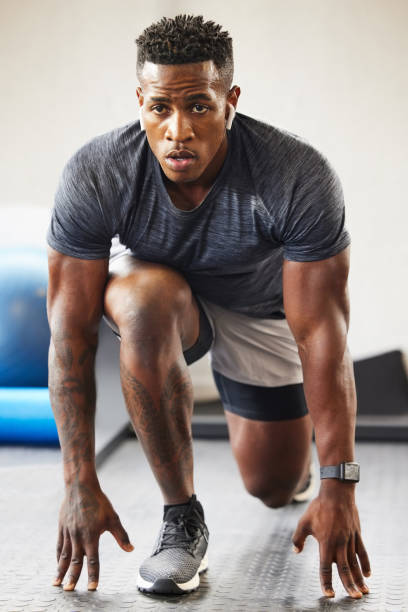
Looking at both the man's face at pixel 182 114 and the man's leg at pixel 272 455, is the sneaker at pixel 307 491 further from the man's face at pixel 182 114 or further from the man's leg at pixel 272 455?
the man's face at pixel 182 114

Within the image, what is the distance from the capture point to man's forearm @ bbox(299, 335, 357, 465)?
1736mm

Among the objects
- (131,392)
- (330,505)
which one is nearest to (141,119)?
(131,392)

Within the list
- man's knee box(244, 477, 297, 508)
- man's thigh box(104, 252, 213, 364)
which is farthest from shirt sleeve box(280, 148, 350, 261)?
man's knee box(244, 477, 297, 508)

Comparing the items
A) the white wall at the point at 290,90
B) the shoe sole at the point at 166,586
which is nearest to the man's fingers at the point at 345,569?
the shoe sole at the point at 166,586

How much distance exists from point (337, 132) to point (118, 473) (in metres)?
1.72

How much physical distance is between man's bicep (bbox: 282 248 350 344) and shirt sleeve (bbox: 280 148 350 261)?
0.06 ft

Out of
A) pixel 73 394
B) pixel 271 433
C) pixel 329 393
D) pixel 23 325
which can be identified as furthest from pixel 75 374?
pixel 23 325

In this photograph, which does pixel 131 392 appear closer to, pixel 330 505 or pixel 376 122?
pixel 330 505

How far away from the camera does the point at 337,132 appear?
3682 millimetres

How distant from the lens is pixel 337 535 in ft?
5.41

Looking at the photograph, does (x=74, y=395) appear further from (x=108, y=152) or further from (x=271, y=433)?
(x=271, y=433)

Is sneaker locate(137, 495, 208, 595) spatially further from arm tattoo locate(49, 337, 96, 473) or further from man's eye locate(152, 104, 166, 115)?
man's eye locate(152, 104, 166, 115)

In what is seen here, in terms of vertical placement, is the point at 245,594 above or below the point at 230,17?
below

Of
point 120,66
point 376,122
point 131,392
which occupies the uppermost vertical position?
point 120,66
